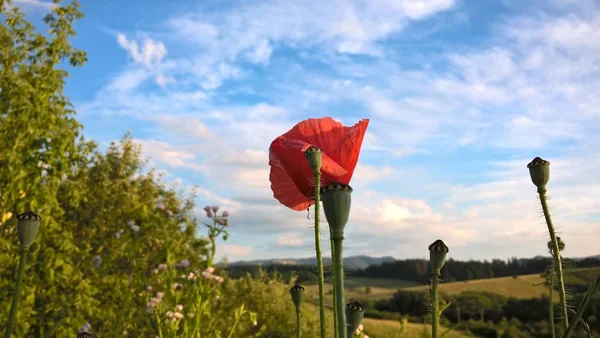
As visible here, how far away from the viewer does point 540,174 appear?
1.19 metres

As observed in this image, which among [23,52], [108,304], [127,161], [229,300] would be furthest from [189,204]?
[23,52]

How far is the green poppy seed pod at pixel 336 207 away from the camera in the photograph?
745 mm

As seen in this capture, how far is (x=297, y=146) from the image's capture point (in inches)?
49.9

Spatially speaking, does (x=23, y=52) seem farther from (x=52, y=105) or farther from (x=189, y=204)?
(x=189, y=204)

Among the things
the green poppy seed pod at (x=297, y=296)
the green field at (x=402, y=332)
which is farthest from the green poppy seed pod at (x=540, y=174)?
the green field at (x=402, y=332)

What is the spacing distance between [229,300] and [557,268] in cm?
1131

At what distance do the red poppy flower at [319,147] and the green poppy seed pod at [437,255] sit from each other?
0.24 meters

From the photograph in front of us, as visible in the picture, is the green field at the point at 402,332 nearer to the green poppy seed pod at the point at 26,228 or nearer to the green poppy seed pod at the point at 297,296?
the green poppy seed pod at the point at 297,296

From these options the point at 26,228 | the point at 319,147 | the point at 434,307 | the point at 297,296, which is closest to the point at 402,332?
the point at 297,296

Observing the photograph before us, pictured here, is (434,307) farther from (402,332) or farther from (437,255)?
(402,332)

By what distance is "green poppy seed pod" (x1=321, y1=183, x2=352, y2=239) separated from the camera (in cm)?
74

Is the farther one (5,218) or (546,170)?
(5,218)

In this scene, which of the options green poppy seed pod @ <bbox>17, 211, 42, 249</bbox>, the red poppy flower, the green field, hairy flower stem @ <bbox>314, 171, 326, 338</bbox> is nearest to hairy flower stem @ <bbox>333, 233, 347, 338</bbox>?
hairy flower stem @ <bbox>314, 171, 326, 338</bbox>

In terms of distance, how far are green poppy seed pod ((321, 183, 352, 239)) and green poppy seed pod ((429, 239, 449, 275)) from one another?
1.12 ft
